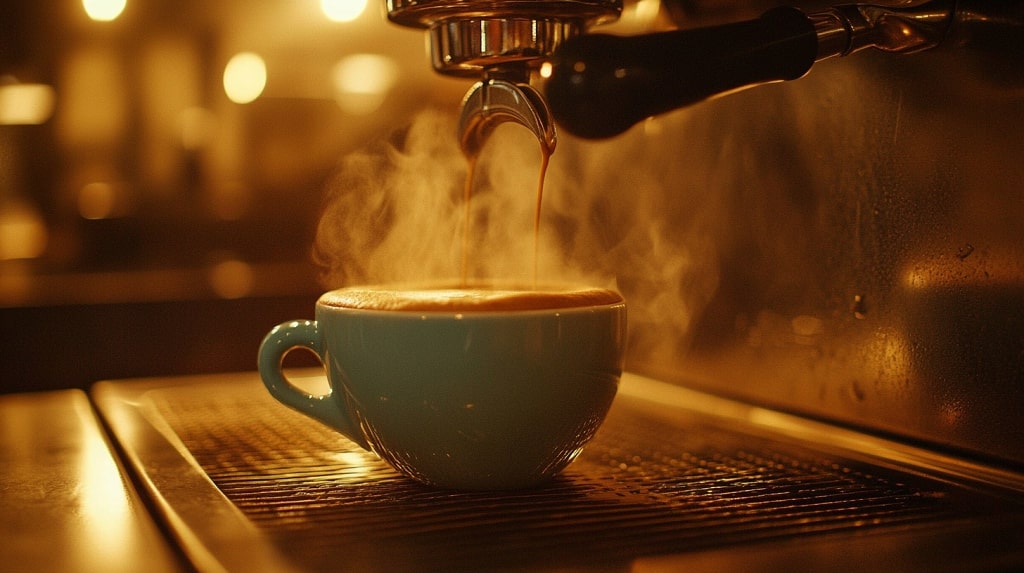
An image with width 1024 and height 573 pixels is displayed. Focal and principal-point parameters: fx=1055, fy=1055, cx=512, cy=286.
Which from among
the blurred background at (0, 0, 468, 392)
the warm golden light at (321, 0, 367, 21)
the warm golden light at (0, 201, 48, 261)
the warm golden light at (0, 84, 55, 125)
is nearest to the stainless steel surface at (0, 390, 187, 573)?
the warm golden light at (321, 0, 367, 21)

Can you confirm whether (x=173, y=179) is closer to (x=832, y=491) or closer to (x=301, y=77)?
(x=301, y=77)

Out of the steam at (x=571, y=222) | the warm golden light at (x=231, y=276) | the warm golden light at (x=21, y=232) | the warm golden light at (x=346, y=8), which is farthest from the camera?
the warm golden light at (x=21, y=232)

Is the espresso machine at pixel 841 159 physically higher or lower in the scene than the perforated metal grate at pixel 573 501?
higher

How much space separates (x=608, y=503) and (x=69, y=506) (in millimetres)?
212

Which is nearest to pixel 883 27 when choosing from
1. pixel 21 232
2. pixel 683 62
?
pixel 683 62

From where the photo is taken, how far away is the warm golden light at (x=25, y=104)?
2229 mm

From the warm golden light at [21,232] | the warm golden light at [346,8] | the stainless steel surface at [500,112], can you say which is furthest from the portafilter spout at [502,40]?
the warm golden light at [21,232]

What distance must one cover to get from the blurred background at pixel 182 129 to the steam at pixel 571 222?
111cm

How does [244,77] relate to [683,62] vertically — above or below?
above

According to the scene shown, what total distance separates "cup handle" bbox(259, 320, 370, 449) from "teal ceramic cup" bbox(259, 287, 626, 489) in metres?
0.01

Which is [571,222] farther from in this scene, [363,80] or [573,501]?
[363,80]

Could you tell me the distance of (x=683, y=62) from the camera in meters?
0.41

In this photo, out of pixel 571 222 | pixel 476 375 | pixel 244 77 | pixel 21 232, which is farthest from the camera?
pixel 244 77

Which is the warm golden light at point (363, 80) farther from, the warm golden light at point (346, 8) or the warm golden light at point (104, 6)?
the warm golden light at point (346, 8)
